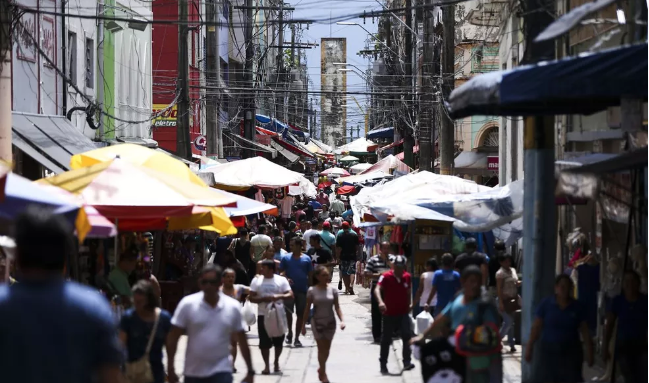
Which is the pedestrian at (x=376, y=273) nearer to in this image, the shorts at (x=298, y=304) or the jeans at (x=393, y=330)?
the shorts at (x=298, y=304)

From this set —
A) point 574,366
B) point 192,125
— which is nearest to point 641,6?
point 574,366

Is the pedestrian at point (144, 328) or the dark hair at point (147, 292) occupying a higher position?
the dark hair at point (147, 292)

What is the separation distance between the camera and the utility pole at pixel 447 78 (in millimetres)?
25927

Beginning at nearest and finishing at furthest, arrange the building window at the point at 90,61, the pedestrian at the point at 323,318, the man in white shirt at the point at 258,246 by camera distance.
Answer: the pedestrian at the point at 323,318
the man in white shirt at the point at 258,246
the building window at the point at 90,61

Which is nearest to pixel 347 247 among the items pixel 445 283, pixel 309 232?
pixel 309 232

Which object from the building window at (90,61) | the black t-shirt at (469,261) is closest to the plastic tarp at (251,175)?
the building window at (90,61)

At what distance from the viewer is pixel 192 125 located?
149ft

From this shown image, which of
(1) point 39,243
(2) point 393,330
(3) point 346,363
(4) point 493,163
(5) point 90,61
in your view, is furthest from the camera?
(4) point 493,163

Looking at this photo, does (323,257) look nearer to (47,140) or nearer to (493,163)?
(47,140)

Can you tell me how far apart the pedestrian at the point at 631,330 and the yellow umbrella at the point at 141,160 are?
5.64 meters

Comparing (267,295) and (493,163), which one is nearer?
(267,295)

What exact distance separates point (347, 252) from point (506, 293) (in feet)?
27.9

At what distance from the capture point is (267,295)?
13.8 m

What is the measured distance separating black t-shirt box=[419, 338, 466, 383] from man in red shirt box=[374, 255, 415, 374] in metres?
3.91
